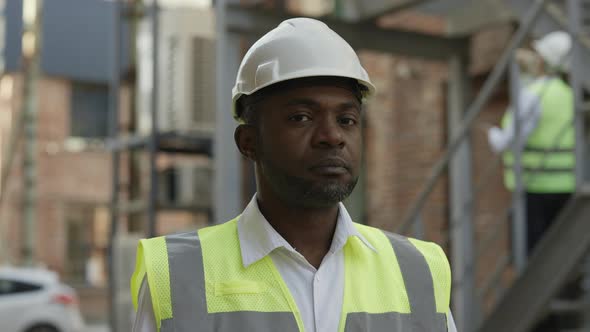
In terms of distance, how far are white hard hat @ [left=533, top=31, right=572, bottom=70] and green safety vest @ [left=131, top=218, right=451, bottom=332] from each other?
11.3 feet

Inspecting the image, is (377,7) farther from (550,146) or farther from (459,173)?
(550,146)

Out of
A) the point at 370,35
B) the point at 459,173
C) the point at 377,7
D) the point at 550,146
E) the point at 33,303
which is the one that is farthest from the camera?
the point at 33,303

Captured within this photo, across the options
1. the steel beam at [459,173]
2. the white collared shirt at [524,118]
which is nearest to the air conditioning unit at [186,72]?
the steel beam at [459,173]

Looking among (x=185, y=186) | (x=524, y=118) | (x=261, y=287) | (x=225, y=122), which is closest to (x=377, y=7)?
(x=225, y=122)

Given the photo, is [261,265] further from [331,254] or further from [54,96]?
[54,96]

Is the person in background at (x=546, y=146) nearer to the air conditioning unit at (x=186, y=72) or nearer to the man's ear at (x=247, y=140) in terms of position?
the man's ear at (x=247, y=140)

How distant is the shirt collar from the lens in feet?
5.57

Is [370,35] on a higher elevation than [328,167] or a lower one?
higher

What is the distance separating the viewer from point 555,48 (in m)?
5.06

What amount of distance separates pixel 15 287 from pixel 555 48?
8.31 metres

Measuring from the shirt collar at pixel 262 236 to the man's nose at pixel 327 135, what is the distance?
0.59 feet

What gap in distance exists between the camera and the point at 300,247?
173 cm

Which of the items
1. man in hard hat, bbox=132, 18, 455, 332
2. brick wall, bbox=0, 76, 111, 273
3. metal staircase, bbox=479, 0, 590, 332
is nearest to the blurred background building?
metal staircase, bbox=479, 0, 590, 332

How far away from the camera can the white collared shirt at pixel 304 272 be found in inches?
65.1
